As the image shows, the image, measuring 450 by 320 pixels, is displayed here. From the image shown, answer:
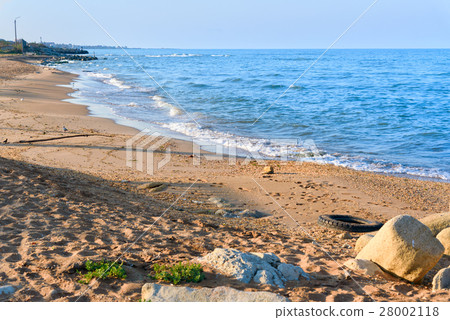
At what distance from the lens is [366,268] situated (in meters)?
5.04

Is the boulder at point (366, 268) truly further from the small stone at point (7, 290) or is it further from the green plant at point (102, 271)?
the small stone at point (7, 290)

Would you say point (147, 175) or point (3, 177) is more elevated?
point (3, 177)

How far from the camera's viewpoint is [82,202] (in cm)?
668

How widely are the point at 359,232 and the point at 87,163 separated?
7.13 m

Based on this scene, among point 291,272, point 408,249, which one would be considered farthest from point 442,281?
point 291,272

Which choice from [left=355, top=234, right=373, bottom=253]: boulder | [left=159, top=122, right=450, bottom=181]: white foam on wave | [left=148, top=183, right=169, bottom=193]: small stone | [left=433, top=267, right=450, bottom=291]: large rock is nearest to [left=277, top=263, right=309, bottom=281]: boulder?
[left=433, top=267, right=450, bottom=291]: large rock

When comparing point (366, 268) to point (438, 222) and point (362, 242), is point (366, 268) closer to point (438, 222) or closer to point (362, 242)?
point (362, 242)

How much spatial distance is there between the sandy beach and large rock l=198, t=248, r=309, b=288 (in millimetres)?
127

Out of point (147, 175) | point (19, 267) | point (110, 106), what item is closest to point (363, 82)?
point (110, 106)

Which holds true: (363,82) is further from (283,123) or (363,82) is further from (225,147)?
(225,147)

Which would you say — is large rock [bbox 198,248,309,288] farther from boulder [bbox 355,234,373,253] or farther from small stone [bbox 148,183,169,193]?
small stone [bbox 148,183,169,193]

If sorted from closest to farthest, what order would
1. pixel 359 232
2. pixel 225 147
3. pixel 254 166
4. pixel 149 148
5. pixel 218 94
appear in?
pixel 359 232 → pixel 254 166 → pixel 149 148 → pixel 225 147 → pixel 218 94

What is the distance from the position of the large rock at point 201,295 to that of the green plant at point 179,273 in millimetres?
305

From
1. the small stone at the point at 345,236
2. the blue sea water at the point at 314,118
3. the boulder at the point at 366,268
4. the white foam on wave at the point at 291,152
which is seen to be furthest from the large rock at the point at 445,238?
the blue sea water at the point at 314,118
